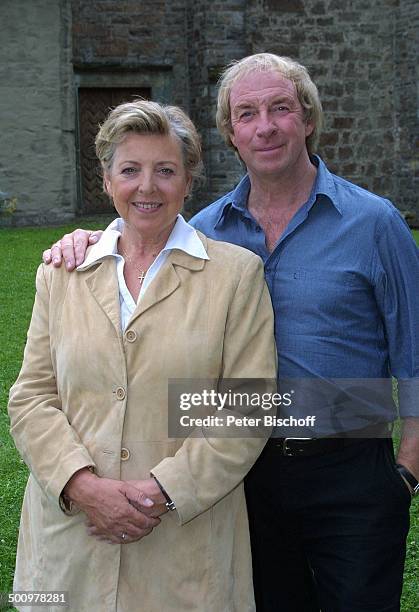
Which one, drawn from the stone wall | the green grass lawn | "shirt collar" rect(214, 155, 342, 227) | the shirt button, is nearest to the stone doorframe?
the stone wall

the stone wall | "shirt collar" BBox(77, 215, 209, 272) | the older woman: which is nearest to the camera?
the older woman

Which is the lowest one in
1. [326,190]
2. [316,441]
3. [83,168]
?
[83,168]

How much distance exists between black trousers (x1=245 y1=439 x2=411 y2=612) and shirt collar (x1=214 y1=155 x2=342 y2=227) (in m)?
0.73

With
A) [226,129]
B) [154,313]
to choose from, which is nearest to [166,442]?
[154,313]

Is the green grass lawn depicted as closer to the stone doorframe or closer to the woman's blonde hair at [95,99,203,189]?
the woman's blonde hair at [95,99,203,189]

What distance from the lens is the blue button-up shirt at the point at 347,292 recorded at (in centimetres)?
270

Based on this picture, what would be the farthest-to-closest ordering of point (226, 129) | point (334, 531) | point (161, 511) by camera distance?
point (226, 129) → point (334, 531) → point (161, 511)

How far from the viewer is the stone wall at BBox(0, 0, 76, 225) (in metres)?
15.4

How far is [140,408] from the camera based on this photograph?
8.38 feet

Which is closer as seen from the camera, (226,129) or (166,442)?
(166,442)

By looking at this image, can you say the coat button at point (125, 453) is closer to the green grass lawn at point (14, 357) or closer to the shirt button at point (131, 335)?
the shirt button at point (131, 335)

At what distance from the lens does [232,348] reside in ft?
8.38

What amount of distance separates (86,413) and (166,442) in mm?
235

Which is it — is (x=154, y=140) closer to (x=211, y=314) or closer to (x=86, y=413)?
(x=211, y=314)
